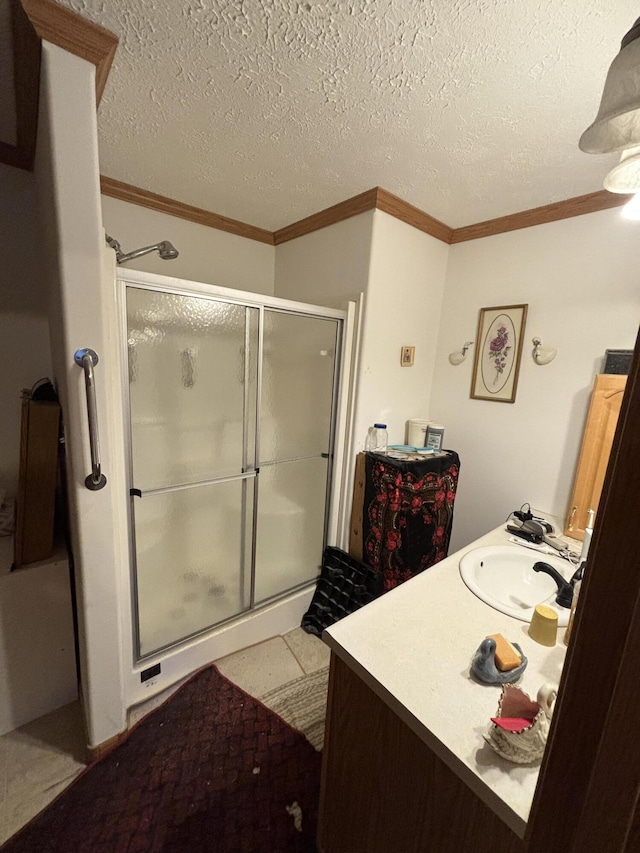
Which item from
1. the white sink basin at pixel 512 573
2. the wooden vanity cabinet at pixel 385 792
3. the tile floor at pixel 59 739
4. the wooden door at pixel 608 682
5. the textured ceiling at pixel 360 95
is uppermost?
the textured ceiling at pixel 360 95

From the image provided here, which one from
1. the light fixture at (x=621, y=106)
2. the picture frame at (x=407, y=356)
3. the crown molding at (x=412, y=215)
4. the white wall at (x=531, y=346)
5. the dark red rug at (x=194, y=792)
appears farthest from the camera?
the picture frame at (x=407, y=356)

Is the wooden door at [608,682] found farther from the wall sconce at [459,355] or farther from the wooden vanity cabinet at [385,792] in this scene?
the wall sconce at [459,355]

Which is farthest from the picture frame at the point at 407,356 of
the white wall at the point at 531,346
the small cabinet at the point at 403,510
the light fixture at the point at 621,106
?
the light fixture at the point at 621,106

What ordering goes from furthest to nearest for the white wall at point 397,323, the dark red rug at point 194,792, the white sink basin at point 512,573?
the white wall at point 397,323 < the white sink basin at point 512,573 < the dark red rug at point 194,792

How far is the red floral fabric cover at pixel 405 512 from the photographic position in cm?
161

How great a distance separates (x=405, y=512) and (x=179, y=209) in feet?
5.99

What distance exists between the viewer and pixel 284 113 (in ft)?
3.54

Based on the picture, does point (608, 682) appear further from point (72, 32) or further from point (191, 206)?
point (191, 206)

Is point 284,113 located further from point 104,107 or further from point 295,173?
point 104,107

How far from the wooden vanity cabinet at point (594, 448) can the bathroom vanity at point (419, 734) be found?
747 millimetres

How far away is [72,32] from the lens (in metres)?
0.82

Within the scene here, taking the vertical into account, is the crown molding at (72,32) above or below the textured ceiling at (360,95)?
below

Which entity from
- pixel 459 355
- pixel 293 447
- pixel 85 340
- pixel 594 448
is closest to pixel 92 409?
pixel 85 340

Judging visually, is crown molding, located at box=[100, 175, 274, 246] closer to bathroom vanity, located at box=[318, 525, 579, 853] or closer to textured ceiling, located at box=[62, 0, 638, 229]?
textured ceiling, located at box=[62, 0, 638, 229]
